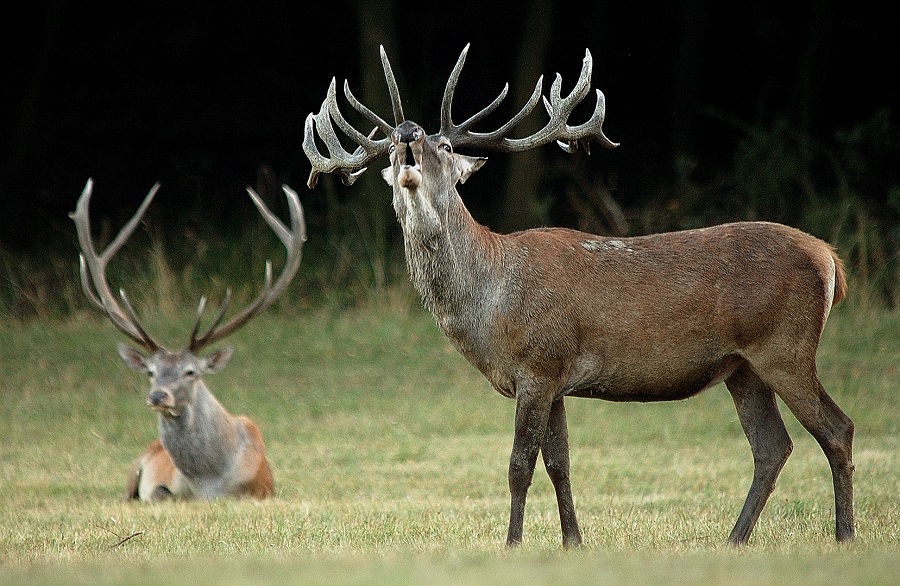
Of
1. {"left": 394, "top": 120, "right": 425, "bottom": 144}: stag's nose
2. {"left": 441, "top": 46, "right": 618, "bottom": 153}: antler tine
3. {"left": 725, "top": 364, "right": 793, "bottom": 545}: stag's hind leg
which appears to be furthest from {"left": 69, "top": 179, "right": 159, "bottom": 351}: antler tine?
{"left": 725, "top": 364, "right": 793, "bottom": 545}: stag's hind leg

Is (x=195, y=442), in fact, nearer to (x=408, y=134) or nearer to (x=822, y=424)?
(x=408, y=134)

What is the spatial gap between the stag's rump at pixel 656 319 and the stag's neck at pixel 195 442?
3436 mm

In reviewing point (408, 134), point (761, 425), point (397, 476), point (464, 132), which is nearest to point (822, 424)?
point (761, 425)

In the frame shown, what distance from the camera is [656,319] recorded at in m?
7.11

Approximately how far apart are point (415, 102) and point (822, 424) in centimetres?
1369

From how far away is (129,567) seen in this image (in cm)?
562

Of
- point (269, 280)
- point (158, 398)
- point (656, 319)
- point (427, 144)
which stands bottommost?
point (158, 398)

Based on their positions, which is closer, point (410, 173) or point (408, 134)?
point (410, 173)

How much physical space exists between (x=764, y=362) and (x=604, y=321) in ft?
2.70

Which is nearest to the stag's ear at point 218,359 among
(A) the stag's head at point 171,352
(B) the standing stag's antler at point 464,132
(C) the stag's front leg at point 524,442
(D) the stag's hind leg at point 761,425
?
(A) the stag's head at point 171,352

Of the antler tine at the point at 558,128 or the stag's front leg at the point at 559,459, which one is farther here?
the antler tine at the point at 558,128

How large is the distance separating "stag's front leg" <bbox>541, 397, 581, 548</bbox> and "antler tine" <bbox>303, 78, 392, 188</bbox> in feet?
5.42

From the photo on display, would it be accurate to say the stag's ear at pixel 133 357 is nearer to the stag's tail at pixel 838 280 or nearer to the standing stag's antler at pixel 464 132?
the standing stag's antler at pixel 464 132

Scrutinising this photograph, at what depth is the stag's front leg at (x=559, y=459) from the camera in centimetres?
719
